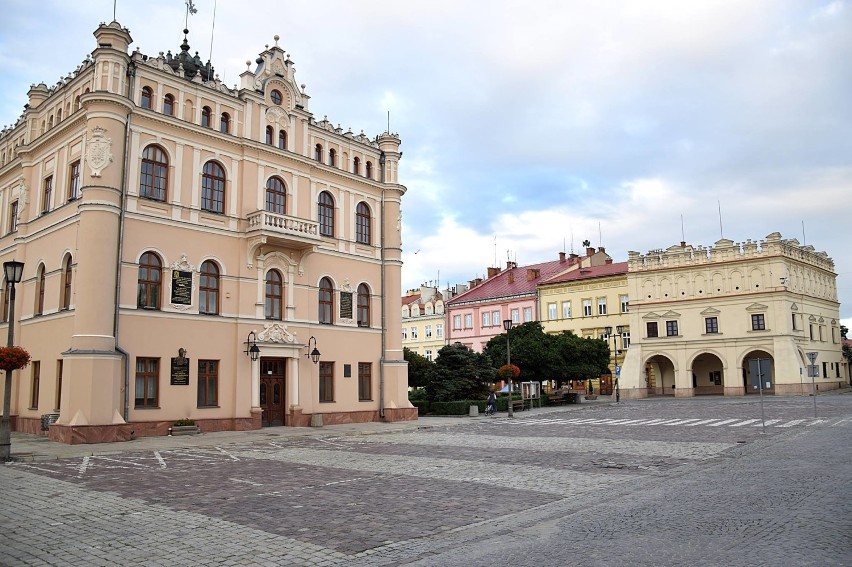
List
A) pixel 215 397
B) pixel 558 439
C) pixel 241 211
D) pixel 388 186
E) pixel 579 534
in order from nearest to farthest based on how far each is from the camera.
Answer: pixel 579 534 → pixel 558 439 → pixel 215 397 → pixel 241 211 → pixel 388 186

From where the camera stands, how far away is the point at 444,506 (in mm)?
10586

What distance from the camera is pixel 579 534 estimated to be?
8.42 m

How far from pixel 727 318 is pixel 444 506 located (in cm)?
5784

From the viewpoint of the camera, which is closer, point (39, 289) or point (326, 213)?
point (39, 289)

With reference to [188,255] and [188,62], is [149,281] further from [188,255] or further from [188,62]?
[188,62]

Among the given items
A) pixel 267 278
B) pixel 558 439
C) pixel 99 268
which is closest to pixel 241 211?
pixel 267 278

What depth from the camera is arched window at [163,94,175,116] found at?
89.9ft

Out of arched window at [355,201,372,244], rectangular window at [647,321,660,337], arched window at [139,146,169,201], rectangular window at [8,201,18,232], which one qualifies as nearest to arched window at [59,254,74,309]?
arched window at [139,146,169,201]

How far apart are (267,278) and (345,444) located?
10.5 m

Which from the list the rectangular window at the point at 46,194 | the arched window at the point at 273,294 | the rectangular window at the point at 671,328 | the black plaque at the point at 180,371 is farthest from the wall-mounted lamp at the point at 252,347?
the rectangular window at the point at 671,328

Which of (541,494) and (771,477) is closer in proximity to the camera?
(541,494)

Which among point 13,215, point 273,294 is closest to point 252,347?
point 273,294

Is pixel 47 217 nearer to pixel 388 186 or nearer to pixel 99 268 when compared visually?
pixel 99 268

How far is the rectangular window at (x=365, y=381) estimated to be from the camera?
112ft
